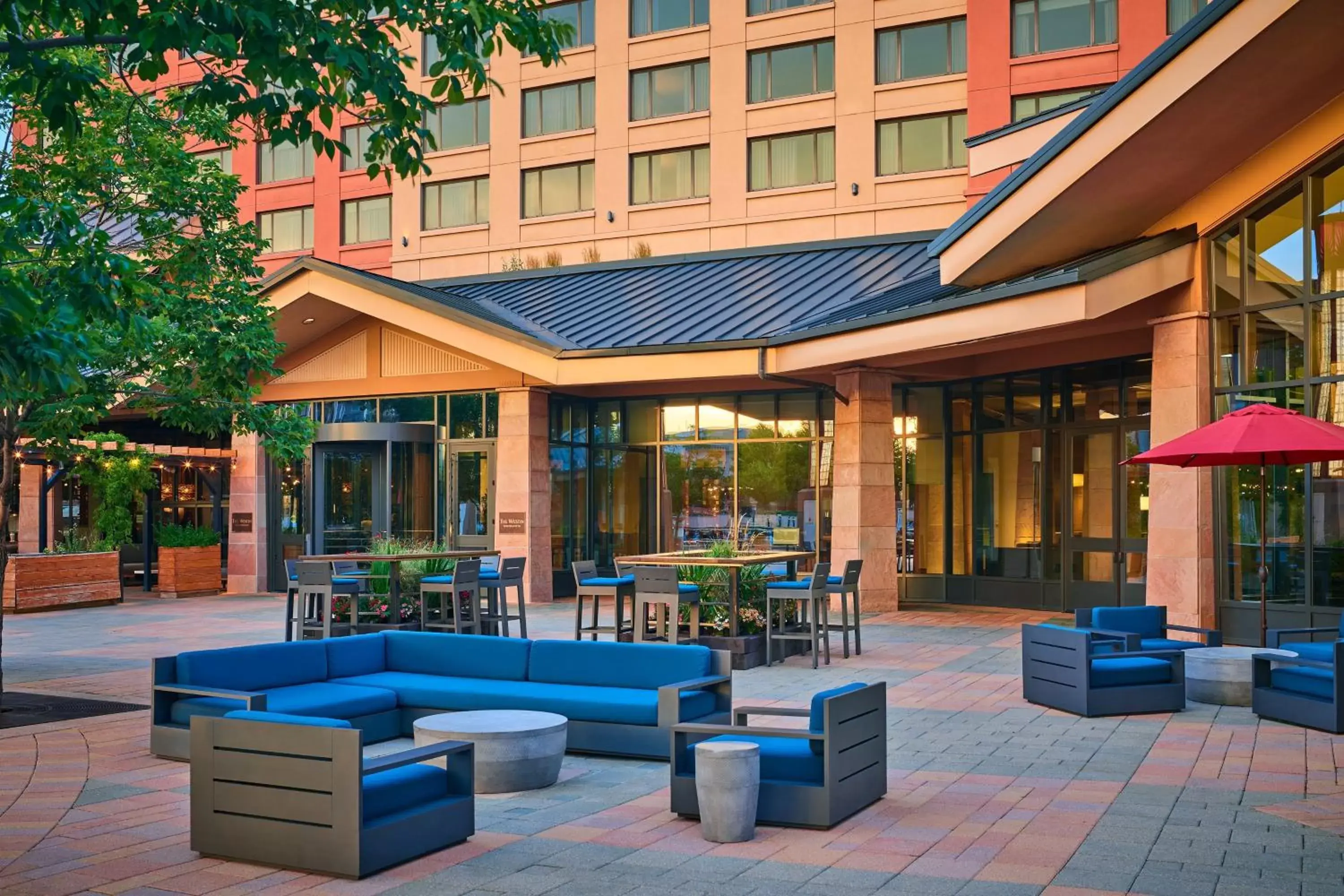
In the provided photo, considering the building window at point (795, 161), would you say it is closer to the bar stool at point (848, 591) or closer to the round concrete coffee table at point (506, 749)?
the bar stool at point (848, 591)

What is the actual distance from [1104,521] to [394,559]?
10.8 metres

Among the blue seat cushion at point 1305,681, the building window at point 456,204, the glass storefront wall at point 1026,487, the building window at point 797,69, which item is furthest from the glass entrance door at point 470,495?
the building window at point 456,204

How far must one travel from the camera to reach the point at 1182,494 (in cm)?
1500

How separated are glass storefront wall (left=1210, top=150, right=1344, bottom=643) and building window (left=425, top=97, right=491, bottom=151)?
2664 cm

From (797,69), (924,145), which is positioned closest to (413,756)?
(924,145)

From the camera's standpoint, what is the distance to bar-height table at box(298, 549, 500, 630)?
1550 centimetres

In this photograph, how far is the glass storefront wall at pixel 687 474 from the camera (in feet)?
75.9

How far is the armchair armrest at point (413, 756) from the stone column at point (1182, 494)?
406 inches

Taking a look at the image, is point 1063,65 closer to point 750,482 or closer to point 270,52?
point 750,482

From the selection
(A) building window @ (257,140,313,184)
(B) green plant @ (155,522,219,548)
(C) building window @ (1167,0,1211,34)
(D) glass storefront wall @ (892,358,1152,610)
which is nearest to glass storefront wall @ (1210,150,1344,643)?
(D) glass storefront wall @ (892,358,1152,610)

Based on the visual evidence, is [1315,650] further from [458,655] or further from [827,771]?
[458,655]

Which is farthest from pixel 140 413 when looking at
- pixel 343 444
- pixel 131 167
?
pixel 131 167

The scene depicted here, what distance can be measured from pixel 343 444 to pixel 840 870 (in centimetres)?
1956

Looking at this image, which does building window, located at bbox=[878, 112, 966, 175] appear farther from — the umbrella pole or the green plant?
the umbrella pole
